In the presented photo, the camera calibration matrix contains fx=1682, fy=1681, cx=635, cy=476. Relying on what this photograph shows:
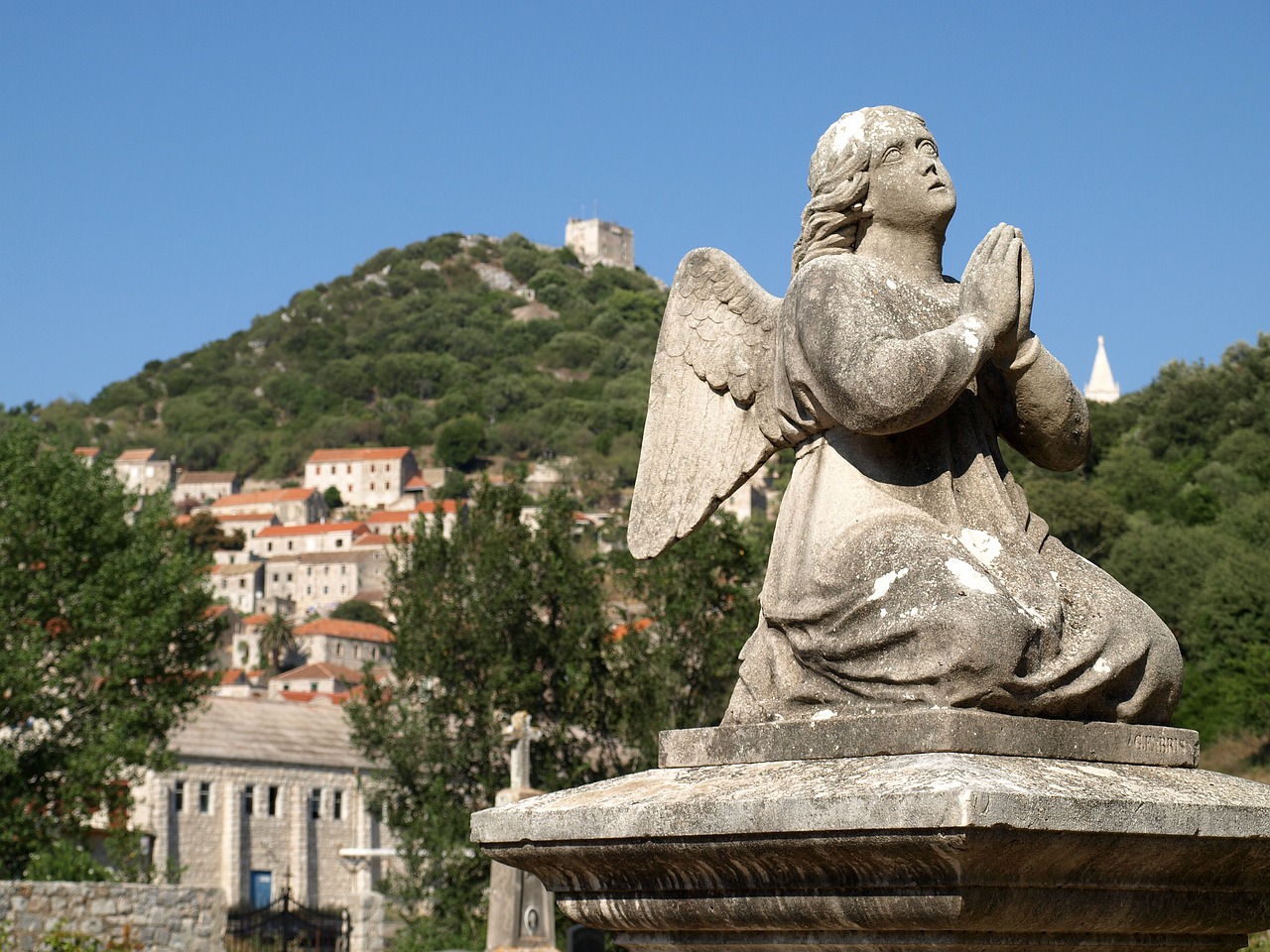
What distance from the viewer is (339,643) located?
111m

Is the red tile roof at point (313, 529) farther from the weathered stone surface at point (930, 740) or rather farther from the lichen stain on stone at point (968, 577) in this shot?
the lichen stain on stone at point (968, 577)

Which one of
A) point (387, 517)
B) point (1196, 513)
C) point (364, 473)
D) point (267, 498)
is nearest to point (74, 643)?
point (1196, 513)

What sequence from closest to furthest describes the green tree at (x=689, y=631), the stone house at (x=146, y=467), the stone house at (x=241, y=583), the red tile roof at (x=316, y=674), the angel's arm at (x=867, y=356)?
1. the angel's arm at (x=867, y=356)
2. the green tree at (x=689, y=631)
3. the red tile roof at (x=316, y=674)
4. the stone house at (x=241, y=583)
5. the stone house at (x=146, y=467)

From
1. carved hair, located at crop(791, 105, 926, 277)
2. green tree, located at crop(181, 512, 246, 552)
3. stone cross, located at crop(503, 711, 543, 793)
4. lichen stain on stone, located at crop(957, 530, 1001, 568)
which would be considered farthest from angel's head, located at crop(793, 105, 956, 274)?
green tree, located at crop(181, 512, 246, 552)

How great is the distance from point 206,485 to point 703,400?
169344 millimetres

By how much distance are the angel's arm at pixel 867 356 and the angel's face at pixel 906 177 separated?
0.26 m

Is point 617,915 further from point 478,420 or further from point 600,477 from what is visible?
point 478,420

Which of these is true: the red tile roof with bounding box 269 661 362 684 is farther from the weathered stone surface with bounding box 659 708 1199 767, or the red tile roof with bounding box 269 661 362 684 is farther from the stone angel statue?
the weathered stone surface with bounding box 659 708 1199 767

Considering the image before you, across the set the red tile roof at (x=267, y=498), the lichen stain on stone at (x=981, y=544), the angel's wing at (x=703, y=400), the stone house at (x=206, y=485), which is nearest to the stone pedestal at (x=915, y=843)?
the lichen stain on stone at (x=981, y=544)

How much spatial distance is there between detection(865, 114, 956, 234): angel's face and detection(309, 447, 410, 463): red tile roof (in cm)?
15777

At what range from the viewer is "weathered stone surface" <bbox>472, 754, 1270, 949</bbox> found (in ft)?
11.1

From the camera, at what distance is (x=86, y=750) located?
2662cm

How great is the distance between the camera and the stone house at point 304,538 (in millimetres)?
148375

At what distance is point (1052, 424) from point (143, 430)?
625ft
